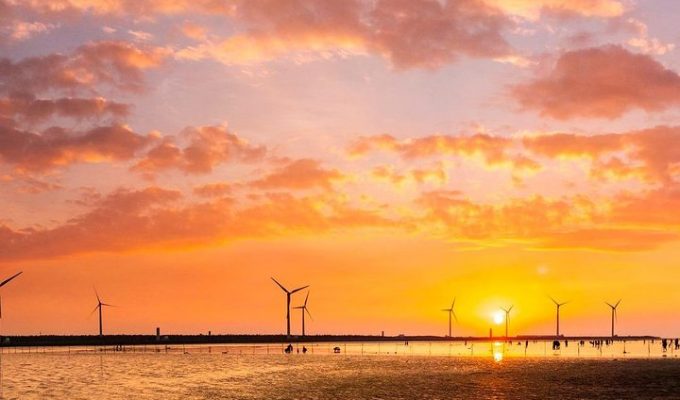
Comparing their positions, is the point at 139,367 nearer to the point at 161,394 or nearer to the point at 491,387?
the point at 161,394

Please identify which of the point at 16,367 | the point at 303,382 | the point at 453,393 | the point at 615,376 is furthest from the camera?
the point at 16,367

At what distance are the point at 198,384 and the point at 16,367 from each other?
154 ft

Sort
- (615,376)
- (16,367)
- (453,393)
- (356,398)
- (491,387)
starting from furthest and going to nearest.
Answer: (16,367)
(615,376)
(491,387)
(453,393)
(356,398)

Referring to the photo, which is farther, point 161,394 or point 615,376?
point 615,376

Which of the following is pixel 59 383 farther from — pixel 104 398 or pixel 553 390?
pixel 553 390

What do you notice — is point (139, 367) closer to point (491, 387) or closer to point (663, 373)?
point (491, 387)

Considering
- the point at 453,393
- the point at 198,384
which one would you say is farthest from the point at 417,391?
the point at 198,384

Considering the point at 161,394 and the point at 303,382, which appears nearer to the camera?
the point at 161,394

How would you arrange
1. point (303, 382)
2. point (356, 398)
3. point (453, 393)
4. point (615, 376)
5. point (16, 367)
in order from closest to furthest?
point (356, 398), point (453, 393), point (303, 382), point (615, 376), point (16, 367)

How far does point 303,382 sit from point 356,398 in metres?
21.3

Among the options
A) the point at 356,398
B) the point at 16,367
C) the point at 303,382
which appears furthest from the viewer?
the point at 16,367

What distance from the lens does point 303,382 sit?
93125 mm

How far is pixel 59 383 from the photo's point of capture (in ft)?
294

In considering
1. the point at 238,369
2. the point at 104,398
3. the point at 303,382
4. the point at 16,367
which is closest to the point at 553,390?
the point at 303,382
